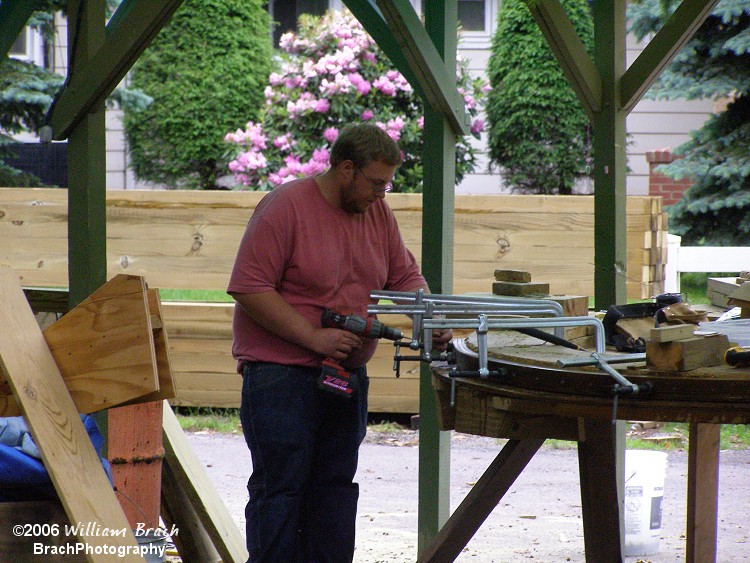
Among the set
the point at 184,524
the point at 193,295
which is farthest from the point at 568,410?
the point at 193,295

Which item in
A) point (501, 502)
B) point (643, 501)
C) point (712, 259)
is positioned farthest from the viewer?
point (712, 259)

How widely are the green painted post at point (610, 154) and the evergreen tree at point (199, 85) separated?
795 cm

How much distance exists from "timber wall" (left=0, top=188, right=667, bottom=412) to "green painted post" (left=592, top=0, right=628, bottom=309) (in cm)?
204

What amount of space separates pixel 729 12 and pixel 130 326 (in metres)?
8.35

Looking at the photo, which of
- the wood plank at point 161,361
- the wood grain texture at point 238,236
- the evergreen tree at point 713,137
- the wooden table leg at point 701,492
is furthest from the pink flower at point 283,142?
the wood plank at point 161,361

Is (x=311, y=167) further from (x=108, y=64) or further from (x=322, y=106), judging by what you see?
(x=108, y=64)

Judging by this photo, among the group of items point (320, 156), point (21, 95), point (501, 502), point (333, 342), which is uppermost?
point (21, 95)

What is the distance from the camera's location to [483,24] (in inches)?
521

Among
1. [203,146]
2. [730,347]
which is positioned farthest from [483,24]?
[730,347]

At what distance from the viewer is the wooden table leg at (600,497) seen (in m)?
2.57

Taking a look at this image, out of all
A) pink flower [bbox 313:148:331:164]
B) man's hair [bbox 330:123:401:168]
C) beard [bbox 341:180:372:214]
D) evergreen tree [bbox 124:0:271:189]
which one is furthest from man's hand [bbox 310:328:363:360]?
evergreen tree [bbox 124:0:271:189]

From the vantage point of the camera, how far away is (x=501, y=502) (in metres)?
5.23

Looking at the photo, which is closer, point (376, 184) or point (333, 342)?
point (333, 342)

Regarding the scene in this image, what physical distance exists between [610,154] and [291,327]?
1732 millimetres
